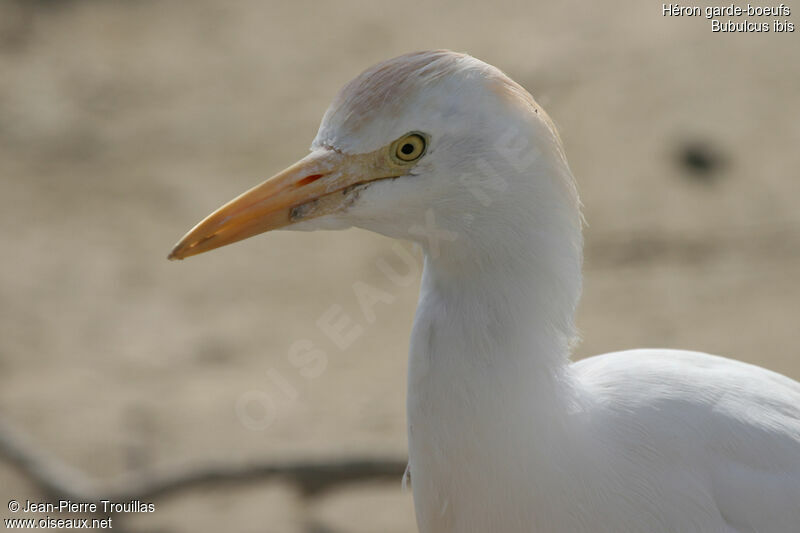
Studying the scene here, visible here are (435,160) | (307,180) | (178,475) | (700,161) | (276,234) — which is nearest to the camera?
(435,160)

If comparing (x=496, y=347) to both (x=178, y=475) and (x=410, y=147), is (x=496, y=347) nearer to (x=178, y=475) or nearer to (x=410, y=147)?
(x=410, y=147)

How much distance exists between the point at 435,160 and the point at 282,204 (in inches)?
15.0

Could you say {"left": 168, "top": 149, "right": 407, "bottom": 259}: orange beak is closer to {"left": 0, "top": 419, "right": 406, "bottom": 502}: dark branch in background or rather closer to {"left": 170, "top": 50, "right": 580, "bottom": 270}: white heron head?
{"left": 170, "top": 50, "right": 580, "bottom": 270}: white heron head

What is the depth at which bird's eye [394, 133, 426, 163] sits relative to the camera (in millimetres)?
2242

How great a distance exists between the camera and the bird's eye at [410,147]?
2.24 metres

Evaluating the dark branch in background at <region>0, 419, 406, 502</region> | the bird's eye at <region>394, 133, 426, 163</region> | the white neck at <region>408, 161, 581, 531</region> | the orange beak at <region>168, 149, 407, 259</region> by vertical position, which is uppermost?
the bird's eye at <region>394, 133, 426, 163</region>

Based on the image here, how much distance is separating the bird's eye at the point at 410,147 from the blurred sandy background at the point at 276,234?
251cm

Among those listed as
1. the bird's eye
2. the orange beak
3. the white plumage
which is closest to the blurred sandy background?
the white plumage

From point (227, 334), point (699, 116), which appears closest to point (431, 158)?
point (227, 334)

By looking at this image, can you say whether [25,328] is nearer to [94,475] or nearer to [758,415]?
[94,475]

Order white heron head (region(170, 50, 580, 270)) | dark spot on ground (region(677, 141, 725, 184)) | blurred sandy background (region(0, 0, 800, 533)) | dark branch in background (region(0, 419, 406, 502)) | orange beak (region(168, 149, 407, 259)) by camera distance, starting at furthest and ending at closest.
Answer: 1. dark spot on ground (region(677, 141, 725, 184))
2. blurred sandy background (region(0, 0, 800, 533))
3. dark branch in background (region(0, 419, 406, 502))
4. orange beak (region(168, 149, 407, 259))
5. white heron head (region(170, 50, 580, 270))

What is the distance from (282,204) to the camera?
2.35 m

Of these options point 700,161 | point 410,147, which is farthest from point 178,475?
point 700,161

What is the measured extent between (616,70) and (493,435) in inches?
233
